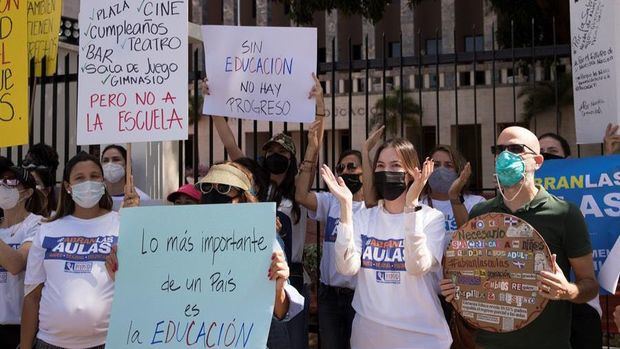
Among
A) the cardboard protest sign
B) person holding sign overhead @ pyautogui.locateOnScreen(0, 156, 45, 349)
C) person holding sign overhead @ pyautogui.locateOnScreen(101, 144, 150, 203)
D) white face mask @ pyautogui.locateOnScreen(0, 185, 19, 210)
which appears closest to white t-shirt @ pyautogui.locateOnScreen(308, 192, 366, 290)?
person holding sign overhead @ pyautogui.locateOnScreen(101, 144, 150, 203)

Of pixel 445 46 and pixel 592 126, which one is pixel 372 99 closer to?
pixel 445 46

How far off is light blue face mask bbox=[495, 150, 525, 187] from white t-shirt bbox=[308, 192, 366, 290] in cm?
93

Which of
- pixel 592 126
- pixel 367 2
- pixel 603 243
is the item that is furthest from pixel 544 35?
pixel 603 243

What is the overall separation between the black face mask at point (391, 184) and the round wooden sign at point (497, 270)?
39 cm

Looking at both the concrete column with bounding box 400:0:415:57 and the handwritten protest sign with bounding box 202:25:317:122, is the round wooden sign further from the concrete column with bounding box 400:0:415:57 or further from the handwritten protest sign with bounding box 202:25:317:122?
the concrete column with bounding box 400:0:415:57

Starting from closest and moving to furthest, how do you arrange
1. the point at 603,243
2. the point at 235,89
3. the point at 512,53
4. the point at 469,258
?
the point at 469,258 < the point at 603,243 < the point at 235,89 < the point at 512,53

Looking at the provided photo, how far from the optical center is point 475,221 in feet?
10.6

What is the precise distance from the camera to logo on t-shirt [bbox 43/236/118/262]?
362cm

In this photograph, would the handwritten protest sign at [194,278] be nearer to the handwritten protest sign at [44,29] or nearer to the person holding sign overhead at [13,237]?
the person holding sign overhead at [13,237]

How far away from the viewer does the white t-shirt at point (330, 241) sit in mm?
4039

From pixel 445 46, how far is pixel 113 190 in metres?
20.7

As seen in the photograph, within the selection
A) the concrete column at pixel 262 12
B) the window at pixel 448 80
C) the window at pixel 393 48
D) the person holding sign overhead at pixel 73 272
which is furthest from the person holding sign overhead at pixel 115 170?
the window at pixel 393 48

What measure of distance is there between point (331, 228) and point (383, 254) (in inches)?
32.2

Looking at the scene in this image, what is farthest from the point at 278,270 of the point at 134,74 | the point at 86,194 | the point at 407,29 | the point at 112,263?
the point at 407,29
